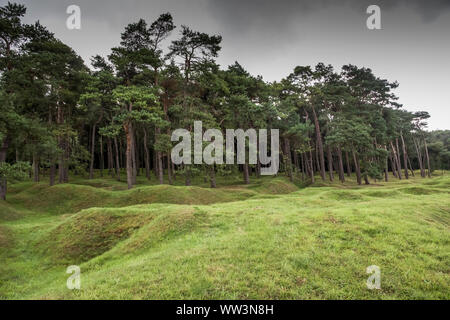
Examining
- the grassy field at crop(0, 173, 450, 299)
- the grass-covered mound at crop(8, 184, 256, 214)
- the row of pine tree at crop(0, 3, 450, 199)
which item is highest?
the row of pine tree at crop(0, 3, 450, 199)

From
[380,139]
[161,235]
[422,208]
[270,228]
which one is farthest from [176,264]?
[380,139]

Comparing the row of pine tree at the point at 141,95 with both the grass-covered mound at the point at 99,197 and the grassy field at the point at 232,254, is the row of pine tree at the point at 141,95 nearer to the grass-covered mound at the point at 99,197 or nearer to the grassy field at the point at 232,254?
the grass-covered mound at the point at 99,197

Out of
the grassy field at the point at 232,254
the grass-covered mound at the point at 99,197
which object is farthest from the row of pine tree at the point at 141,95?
the grassy field at the point at 232,254

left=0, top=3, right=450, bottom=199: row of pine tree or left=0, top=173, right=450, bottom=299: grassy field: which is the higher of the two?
left=0, top=3, right=450, bottom=199: row of pine tree

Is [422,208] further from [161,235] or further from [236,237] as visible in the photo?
[161,235]

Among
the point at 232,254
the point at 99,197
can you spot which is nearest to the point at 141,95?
the point at 99,197

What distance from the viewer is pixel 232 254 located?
7598 millimetres

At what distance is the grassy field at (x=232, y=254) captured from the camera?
5.70 meters

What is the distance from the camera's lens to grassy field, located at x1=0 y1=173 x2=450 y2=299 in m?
5.70

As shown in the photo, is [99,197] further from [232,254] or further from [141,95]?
[232,254]

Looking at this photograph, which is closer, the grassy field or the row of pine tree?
the grassy field

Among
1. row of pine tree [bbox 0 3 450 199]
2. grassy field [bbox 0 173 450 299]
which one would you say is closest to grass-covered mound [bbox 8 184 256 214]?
row of pine tree [bbox 0 3 450 199]

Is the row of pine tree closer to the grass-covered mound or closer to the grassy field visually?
the grass-covered mound

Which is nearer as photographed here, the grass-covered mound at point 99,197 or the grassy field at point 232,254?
the grassy field at point 232,254
